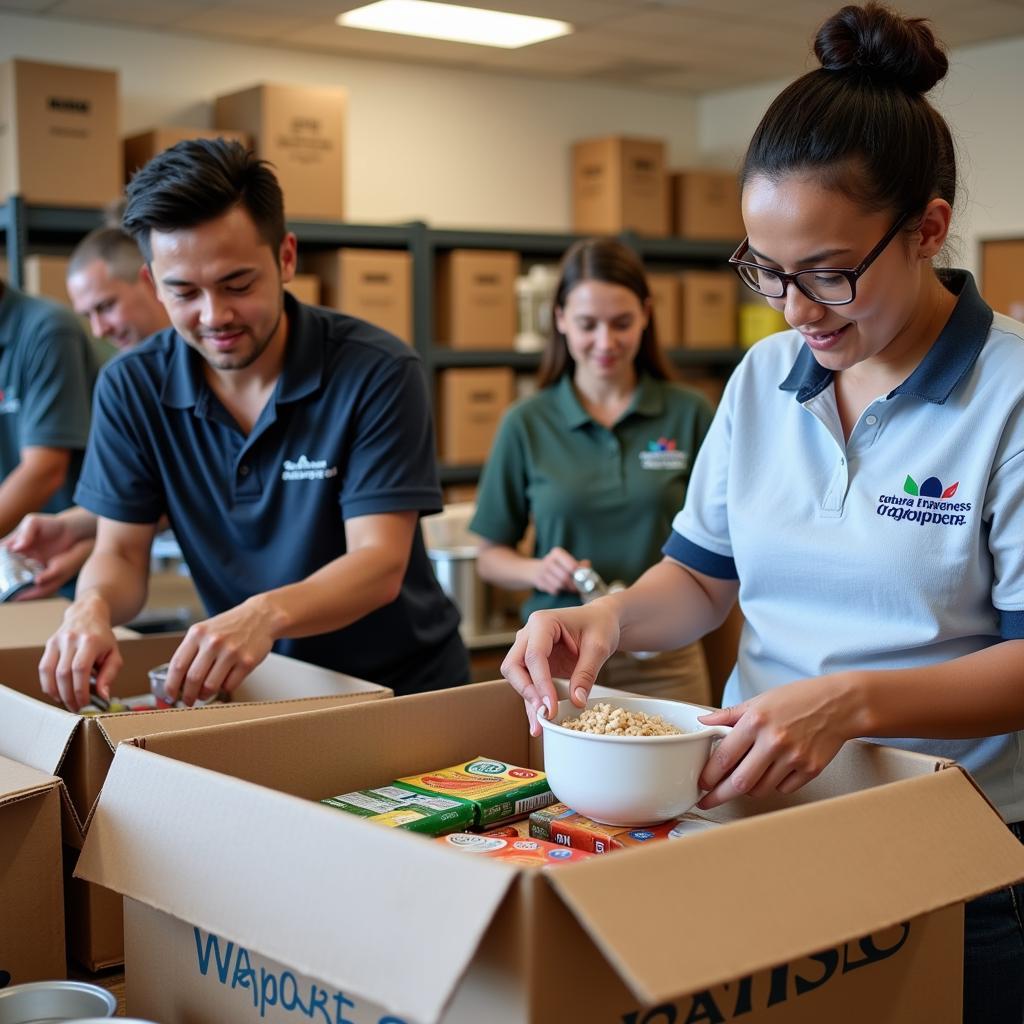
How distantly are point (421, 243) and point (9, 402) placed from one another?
7.77 feet

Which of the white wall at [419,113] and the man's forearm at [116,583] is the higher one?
the white wall at [419,113]

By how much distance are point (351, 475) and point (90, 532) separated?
63 centimetres

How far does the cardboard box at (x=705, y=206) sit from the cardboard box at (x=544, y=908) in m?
5.31

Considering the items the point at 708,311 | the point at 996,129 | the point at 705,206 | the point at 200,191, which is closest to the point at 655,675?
the point at 200,191

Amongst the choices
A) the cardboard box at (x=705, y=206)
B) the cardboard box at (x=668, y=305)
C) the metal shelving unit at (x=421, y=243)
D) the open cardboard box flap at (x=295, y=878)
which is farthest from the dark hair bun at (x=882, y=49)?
the cardboard box at (x=705, y=206)

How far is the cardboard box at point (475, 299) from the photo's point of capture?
5113 mm

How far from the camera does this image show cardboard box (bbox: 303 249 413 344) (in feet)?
15.7

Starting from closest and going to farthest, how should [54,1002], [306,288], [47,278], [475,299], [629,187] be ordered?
[54,1002] → [47,278] → [306,288] → [475,299] → [629,187]

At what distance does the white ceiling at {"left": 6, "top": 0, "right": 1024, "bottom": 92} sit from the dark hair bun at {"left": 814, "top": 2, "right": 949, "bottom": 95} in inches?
136

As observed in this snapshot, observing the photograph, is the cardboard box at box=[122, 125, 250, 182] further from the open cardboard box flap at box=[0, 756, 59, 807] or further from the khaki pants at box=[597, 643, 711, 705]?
the open cardboard box flap at box=[0, 756, 59, 807]

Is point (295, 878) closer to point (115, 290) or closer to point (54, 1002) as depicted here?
point (54, 1002)

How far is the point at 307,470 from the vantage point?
5.75 feet

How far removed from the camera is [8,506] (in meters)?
2.68

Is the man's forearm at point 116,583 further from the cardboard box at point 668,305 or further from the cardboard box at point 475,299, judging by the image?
the cardboard box at point 668,305
